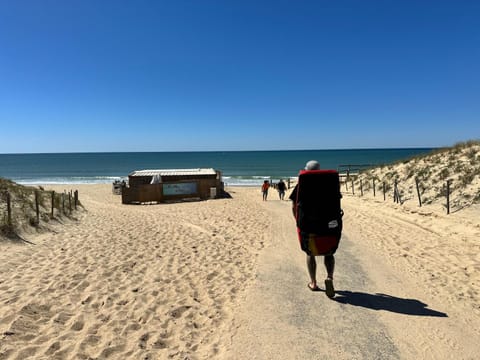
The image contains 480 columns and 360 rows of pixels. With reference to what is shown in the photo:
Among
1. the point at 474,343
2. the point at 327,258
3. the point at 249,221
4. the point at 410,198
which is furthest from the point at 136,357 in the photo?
the point at 410,198

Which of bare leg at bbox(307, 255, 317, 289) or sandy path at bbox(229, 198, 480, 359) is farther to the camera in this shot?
bare leg at bbox(307, 255, 317, 289)

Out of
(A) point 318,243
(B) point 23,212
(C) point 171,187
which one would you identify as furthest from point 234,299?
(C) point 171,187

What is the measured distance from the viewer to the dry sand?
327 cm

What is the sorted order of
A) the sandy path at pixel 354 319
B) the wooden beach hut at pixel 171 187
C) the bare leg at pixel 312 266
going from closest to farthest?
the sandy path at pixel 354 319 → the bare leg at pixel 312 266 → the wooden beach hut at pixel 171 187

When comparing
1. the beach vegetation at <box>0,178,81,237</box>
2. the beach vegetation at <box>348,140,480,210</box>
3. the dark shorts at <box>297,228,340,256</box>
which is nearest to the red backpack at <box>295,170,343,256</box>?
the dark shorts at <box>297,228,340,256</box>

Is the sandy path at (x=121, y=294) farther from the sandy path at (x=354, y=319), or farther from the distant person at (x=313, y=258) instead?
the distant person at (x=313, y=258)

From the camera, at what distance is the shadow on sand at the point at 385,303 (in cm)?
399

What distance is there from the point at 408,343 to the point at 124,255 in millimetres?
5849

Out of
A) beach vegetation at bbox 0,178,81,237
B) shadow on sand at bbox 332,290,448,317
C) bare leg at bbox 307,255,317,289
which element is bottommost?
shadow on sand at bbox 332,290,448,317

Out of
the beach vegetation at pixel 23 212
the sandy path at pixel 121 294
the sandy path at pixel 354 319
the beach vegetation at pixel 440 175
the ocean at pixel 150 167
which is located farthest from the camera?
the ocean at pixel 150 167

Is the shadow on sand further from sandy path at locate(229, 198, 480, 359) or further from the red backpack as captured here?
the red backpack

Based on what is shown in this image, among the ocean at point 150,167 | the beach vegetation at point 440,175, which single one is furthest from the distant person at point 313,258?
the ocean at point 150,167

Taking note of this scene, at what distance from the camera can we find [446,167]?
596 inches

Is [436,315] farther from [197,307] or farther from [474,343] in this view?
[197,307]
